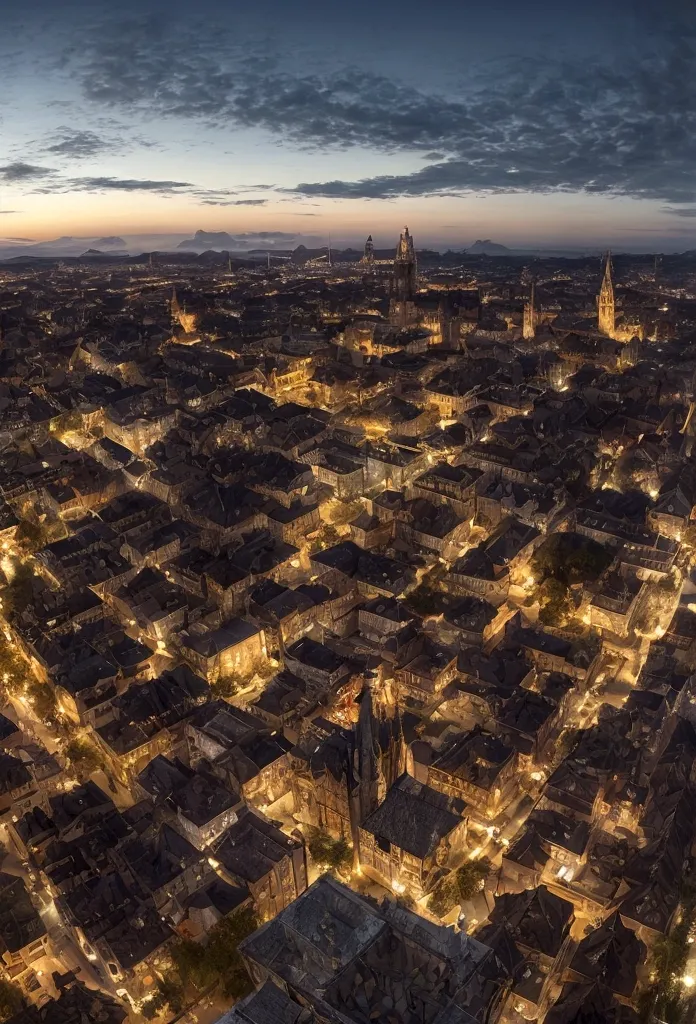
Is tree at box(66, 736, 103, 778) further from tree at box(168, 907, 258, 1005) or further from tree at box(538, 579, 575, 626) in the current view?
tree at box(538, 579, 575, 626)

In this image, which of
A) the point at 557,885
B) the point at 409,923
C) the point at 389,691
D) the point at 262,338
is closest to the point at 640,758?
the point at 557,885

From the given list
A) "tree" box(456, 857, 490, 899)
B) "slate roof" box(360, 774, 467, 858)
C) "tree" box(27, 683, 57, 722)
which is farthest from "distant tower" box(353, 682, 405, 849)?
"tree" box(27, 683, 57, 722)

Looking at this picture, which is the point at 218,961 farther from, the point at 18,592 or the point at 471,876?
the point at 18,592

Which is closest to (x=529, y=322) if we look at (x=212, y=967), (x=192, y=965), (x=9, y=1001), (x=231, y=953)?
(x=231, y=953)

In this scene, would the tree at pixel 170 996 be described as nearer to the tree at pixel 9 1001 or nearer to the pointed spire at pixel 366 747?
the tree at pixel 9 1001

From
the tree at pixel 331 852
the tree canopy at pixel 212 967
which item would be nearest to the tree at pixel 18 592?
the tree at pixel 331 852
